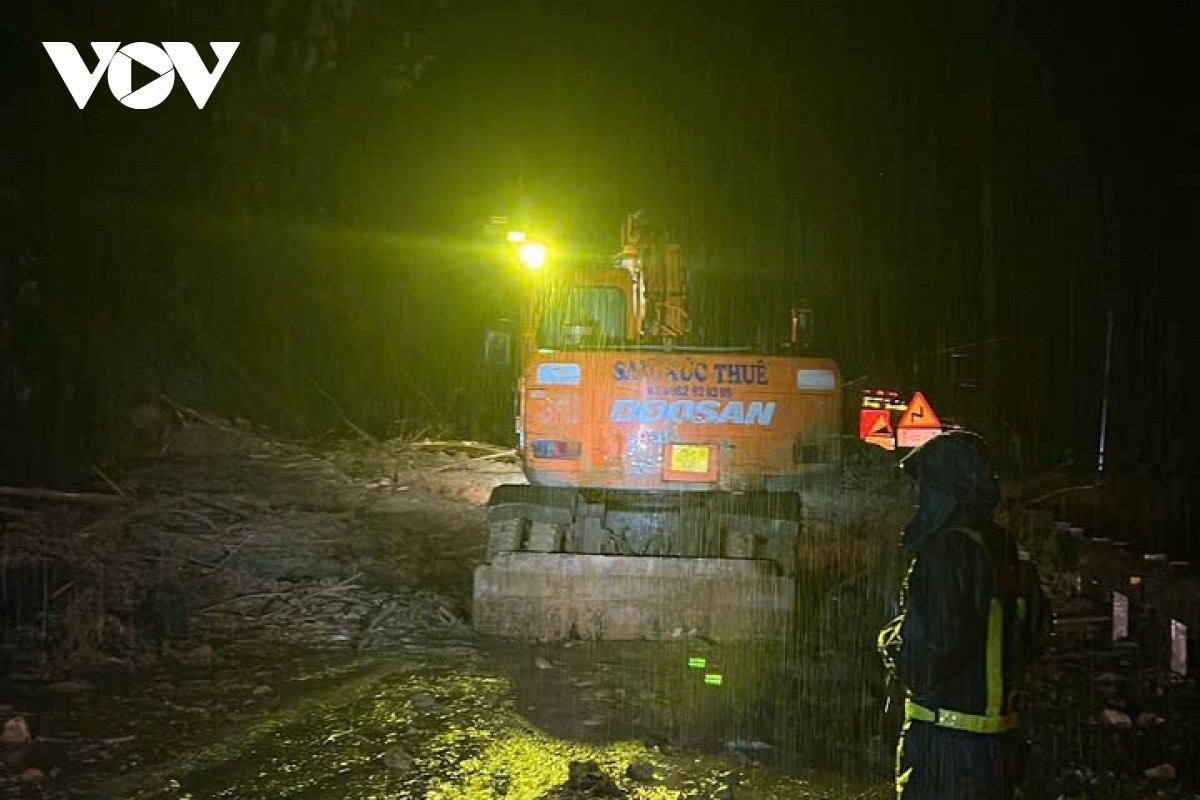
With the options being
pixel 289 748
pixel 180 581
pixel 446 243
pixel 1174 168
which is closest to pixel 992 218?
pixel 1174 168

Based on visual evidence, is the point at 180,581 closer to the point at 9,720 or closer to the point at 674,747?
the point at 9,720

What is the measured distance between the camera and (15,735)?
5.10 metres

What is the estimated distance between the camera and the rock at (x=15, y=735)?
16.7 ft

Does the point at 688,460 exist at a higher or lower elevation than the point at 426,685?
higher

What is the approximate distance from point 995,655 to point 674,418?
516 centimetres

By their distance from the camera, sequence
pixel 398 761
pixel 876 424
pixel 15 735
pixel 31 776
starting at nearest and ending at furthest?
pixel 31 776, pixel 398 761, pixel 15 735, pixel 876 424

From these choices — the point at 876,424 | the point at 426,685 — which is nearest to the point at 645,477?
the point at 426,685

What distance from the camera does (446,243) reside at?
95.1 ft

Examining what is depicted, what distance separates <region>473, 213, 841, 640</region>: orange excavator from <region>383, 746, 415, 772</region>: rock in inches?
83.1

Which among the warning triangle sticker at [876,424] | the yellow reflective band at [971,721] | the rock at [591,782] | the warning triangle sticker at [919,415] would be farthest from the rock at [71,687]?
the warning triangle sticker at [876,424]

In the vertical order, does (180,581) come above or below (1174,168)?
below

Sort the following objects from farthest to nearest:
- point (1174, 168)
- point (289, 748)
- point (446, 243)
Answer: point (446, 243), point (1174, 168), point (289, 748)

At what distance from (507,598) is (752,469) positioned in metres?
2.28

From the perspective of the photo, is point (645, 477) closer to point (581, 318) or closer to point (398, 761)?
point (581, 318)
